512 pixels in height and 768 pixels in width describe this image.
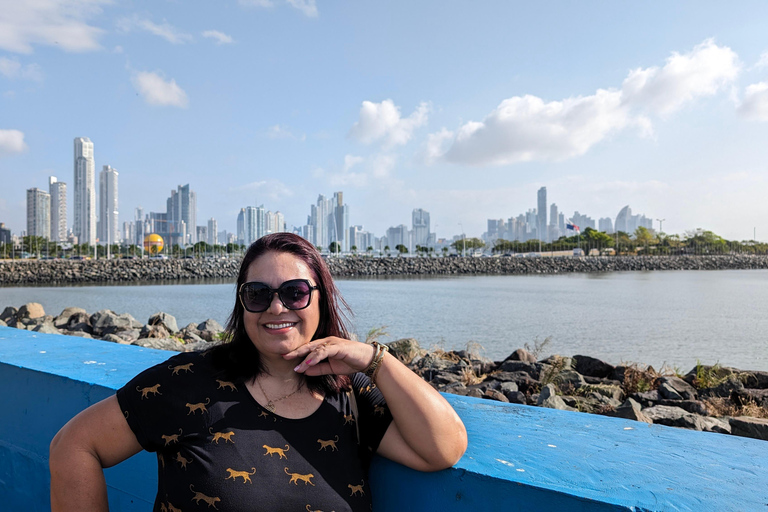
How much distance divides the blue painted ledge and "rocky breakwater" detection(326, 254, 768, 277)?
49.3m

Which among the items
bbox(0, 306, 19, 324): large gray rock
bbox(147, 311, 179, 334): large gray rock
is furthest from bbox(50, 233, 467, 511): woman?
bbox(0, 306, 19, 324): large gray rock

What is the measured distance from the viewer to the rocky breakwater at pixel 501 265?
59406 millimetres

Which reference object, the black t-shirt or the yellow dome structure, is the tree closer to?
the yellow dome structure

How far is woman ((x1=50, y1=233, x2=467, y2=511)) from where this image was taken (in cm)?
142

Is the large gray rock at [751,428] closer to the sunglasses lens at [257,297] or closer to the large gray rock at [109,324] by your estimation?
the sunglasses lens at [257,297]

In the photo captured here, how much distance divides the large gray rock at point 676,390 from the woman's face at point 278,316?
18.4ft

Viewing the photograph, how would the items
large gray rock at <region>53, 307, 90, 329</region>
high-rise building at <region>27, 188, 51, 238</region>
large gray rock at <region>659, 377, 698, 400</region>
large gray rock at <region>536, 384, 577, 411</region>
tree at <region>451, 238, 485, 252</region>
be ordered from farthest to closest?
high-rise building at <region>27, 188, 51, 238</region> → tree at <region>451, 238, 485, 252</region> → large gray rock at <region>53, 307, 90, 329</region> → large gray rock at <region>659, 377, 698, 400</region> → large gray rock at <region>536, 384, 577, 411</region>

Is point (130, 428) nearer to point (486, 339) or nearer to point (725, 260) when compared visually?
point (486, 339)

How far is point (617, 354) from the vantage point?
12.4 m

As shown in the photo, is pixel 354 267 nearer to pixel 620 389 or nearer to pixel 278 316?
pixel 620 389

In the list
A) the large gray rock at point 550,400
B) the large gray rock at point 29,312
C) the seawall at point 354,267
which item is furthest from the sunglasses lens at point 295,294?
the seawall at point 354,267

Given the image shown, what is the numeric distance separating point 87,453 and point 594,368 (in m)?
7.68

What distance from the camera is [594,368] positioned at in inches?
318

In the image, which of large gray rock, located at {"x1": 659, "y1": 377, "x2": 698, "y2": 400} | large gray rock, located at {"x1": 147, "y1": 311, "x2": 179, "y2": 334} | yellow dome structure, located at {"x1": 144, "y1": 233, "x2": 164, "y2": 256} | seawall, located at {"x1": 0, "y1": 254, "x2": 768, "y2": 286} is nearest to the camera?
large gray rock, located at {"x1": 659, "y1": 377, "x2": 698, "y2": 400}
